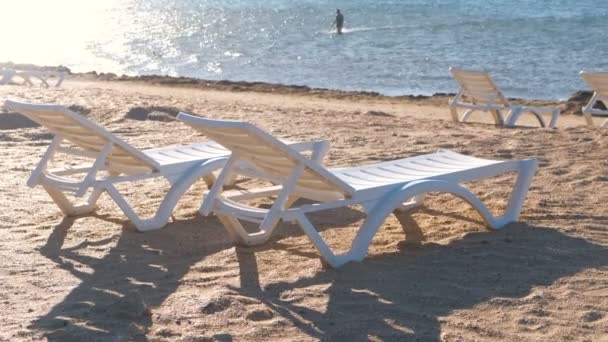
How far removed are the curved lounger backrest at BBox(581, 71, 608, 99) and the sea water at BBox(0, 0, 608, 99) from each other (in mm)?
8599

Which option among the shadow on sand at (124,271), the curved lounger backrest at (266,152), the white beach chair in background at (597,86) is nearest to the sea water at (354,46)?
the white beach chair in background at (597,86)

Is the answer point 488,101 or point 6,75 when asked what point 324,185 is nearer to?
point 488,101

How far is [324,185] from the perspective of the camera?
510cm

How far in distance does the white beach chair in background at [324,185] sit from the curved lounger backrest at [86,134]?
655mm

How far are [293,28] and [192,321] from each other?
139 ft

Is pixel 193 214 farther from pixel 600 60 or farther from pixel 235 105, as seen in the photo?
pixel 600 60

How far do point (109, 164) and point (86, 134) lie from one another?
410 millimetres

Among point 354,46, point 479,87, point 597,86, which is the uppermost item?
point 597,86

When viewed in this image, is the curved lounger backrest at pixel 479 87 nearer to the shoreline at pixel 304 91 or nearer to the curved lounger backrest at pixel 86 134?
the shoreline at pixel 304 91

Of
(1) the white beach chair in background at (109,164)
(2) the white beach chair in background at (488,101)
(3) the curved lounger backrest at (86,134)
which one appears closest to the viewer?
A: (3) the curved lounger backrest at (86,134)

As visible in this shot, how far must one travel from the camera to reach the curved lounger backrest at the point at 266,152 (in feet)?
15.3

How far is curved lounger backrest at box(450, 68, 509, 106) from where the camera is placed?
11.9 meters

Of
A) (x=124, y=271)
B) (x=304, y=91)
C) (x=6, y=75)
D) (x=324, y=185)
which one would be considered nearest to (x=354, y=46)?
(x=304, y=91)


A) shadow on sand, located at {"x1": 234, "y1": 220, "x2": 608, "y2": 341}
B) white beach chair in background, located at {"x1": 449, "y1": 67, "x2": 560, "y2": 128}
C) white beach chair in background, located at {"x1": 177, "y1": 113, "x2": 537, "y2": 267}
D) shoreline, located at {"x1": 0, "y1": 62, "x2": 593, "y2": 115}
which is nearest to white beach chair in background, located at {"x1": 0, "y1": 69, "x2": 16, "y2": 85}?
shoreline, located at {"x1": 0, "y1": 62, "x2": 593, "y2": 115}
